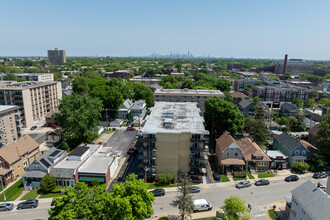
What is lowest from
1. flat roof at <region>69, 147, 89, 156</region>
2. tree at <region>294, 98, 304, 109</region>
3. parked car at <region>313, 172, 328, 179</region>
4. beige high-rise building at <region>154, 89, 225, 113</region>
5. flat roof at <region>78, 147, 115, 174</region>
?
parked car at <region>313, 172, 328, 179</region>

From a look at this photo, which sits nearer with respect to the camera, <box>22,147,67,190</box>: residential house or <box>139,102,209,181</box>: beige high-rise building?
<box>22,147,67,190</box>: residential house

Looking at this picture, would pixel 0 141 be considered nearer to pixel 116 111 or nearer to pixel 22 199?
pixel 22 199

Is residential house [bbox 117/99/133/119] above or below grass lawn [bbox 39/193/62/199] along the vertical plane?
above

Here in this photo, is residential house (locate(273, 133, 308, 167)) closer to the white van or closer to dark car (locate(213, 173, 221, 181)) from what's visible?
dark car (locate(213, 173, 221, 181))

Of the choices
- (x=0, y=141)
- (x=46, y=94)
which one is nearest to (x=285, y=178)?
(x=0, y=141)

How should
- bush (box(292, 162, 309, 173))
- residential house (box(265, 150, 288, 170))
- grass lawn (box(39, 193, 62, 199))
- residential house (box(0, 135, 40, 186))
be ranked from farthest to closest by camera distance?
residential house (box(265, 150, 288, 170)) → bush (box(292, 162, 309, 173)) → residential house (box(0, 135, 40, 186)) → grass lawn (box(39, 193, 62, 199))

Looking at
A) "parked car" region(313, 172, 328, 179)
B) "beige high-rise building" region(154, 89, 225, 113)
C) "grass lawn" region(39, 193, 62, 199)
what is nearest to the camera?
"grass lawn" region(39, 193, 62, 199)

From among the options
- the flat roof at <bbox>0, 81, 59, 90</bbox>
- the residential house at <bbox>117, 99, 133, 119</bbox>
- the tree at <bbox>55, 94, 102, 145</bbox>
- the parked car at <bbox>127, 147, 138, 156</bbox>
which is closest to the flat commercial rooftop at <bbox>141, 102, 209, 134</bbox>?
the parked car at <bbox>127, 147, 138, 156</bbox>
